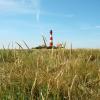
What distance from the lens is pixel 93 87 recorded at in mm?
4137

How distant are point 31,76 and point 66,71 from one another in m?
0.44

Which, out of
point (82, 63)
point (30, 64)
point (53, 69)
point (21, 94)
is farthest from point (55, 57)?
point (21, 94)

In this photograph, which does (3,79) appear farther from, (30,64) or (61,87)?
(30,64)

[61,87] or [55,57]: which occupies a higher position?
[55,57]

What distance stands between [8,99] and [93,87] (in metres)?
1.35

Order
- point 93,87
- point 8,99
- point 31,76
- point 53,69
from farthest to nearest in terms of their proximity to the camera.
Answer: point 53,69 < point 93,87 < point 31,76 < point 8,99

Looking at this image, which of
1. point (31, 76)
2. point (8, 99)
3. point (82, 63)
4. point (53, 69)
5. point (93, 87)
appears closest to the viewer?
point (8, 99)

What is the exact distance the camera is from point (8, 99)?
3232 millimetres

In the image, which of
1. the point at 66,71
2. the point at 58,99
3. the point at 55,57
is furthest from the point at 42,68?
the point at 58,99

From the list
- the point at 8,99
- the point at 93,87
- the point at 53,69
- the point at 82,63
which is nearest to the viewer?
the point at 8,99

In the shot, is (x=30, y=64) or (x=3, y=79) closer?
(x=3, y=79)

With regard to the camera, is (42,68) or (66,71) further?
(42,68)

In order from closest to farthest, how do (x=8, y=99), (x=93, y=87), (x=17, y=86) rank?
1. (x=8, y=99)
2. (x=17, y=86)
3. (x=93, y=87)

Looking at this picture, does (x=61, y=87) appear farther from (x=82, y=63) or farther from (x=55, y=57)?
(x=82, y=63)
